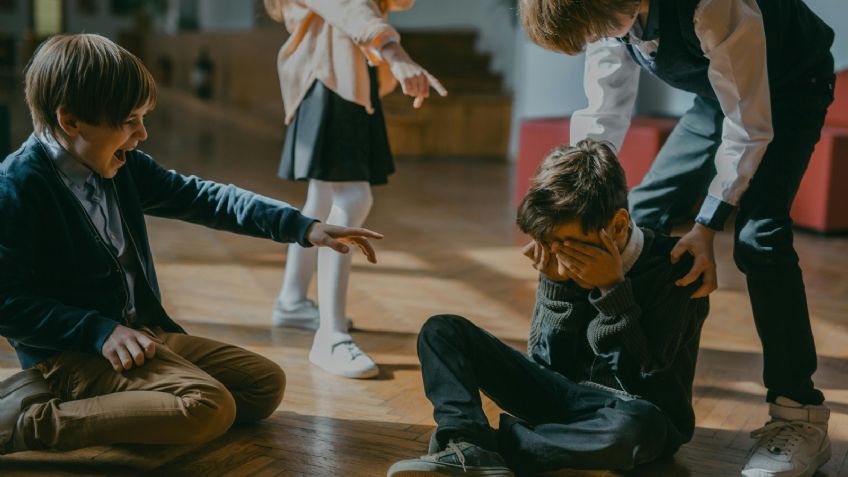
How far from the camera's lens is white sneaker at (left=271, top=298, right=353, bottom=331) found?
254 cm

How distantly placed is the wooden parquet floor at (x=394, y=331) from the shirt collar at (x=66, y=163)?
1.48 ft

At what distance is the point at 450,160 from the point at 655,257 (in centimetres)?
509

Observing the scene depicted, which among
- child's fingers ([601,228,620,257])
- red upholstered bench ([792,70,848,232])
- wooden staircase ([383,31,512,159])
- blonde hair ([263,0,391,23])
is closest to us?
child's fingers ([601,228,620,257])

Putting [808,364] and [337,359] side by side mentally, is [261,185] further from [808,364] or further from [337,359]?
[808,364]

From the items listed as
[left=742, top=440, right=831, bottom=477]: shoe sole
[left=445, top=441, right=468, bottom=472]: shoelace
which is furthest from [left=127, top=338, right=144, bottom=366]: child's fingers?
[left=742, top=440, right=831, bottom=477]: shoe sole

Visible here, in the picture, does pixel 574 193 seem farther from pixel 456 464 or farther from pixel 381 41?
pixel 381 41

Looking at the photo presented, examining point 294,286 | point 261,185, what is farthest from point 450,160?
point 294,286

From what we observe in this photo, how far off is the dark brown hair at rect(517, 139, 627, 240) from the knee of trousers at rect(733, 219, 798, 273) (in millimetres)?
225

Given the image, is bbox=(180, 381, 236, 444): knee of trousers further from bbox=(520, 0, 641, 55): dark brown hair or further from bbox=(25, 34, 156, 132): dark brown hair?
bbox=(520, 0, 641, 55): dark brown hair

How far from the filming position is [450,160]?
6695mm

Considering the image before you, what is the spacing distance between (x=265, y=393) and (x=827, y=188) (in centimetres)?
303

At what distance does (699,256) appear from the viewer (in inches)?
62.8

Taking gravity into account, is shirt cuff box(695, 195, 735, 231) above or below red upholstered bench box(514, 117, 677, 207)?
above

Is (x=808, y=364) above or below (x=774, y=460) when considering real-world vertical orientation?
above
